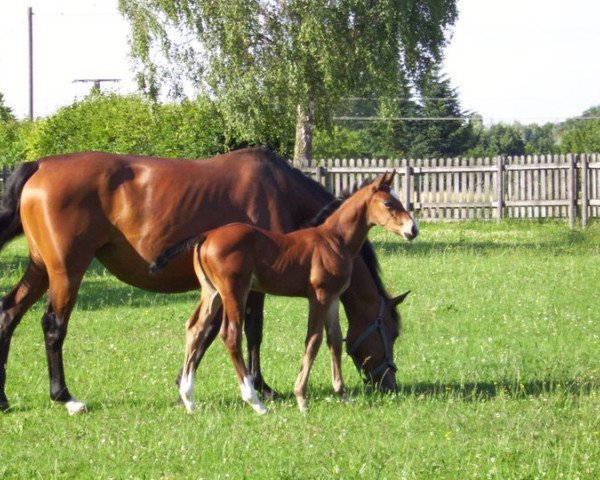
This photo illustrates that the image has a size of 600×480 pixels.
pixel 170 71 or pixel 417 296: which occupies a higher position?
pixel 170 71

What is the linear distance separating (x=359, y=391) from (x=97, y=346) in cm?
351

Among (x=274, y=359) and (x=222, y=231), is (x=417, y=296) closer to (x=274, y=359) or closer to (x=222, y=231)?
(x=274, y=359)

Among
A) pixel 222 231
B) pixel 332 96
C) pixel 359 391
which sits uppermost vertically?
pixel 332 96

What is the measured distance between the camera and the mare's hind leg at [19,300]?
9.17 m

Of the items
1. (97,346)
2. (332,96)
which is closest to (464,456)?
(97,346)

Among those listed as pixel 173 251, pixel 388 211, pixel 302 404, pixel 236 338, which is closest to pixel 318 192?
pixel 388 211

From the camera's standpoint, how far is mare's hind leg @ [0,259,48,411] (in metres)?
9.17

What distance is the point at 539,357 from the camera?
10703 mm

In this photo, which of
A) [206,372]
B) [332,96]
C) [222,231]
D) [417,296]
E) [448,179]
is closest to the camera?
[222,231]

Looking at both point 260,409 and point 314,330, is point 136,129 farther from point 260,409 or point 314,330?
point 260,409

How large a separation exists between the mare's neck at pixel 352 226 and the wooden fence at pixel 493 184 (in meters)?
21.4

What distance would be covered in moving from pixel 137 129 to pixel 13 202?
94.5 ft

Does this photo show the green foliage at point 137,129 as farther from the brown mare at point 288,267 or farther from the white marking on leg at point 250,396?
the white marking on leg at point 250,396

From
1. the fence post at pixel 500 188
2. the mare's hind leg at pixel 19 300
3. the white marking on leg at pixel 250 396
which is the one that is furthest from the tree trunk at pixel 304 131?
the white marking on leg at pixel 250 396
